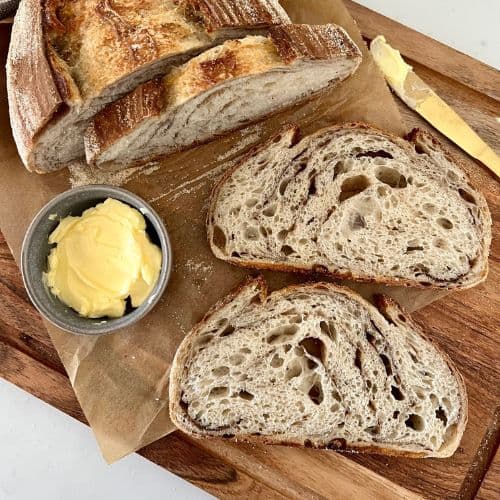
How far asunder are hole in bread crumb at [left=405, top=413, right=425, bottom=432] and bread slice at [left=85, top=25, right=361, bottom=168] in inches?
62.2

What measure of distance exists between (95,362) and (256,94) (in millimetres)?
1418

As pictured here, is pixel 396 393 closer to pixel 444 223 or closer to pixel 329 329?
pixel 329 329

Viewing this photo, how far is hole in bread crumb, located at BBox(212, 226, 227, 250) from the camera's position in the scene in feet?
10.5

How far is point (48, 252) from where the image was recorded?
307 centimetres

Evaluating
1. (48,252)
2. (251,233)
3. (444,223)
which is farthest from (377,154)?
(48,252)

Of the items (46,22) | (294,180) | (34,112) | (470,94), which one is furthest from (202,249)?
(470,94)

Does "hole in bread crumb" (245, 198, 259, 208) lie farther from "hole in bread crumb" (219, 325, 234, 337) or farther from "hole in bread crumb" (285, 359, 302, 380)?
"hole in bread crumb" (285, 359, 302, 380)

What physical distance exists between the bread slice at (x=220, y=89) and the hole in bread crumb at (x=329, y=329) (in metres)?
1.03

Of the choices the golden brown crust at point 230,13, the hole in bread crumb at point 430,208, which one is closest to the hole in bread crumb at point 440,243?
the hole in bread crumb at point 430,208

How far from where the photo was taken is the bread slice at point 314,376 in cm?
312

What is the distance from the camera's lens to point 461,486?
3314mm

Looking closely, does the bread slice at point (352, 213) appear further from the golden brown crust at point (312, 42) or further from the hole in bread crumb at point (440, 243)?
the golden brown crust at point (312, 42)

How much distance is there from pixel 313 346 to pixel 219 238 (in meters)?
0.65

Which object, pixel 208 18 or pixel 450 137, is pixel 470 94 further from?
pixel 208 18
